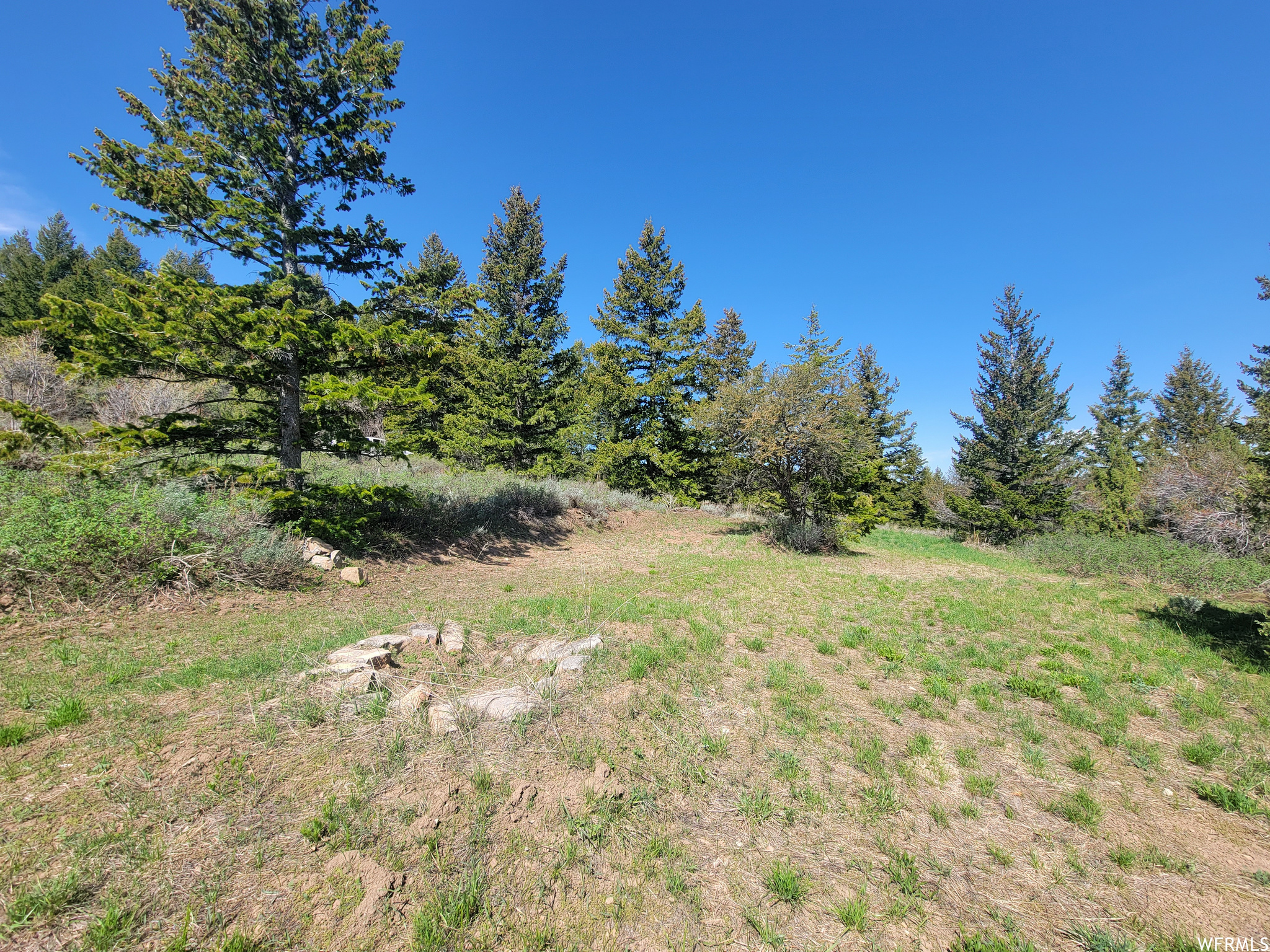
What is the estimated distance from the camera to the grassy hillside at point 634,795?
2.16 m

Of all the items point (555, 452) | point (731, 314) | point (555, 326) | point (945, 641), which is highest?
point (731, 314)

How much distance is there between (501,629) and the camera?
5.92 meters

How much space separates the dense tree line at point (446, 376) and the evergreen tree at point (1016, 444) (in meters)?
0.12

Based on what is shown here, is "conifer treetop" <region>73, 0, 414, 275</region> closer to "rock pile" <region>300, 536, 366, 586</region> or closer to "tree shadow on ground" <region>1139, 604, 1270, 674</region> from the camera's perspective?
"rock pile" <region>300, 536, 366, 586</region>

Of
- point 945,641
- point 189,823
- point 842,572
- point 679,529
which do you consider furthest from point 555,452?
point 189,823

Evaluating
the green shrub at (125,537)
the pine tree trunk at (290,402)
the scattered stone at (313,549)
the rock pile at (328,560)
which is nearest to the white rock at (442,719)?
the green shrub at (125,537)

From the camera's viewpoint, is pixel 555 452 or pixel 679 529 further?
pixel 555 452

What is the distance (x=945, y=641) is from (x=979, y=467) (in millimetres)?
21194

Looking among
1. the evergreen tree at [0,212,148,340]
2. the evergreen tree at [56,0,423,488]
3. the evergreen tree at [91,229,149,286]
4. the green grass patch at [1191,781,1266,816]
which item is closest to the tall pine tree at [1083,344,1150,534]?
the green grass patch at [1191,781,1266,816]

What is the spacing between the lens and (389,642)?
493cm

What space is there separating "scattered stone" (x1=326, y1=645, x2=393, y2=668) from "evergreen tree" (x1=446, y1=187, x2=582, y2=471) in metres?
15.5

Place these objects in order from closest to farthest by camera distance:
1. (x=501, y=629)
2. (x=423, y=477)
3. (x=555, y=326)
→ (x=501, y=629)
(x=423, y=477)
(x=555, y=326)

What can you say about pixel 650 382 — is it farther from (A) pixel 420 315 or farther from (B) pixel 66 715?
(B) pixel 66 715

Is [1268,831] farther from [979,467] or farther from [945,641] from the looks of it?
[979,467]
